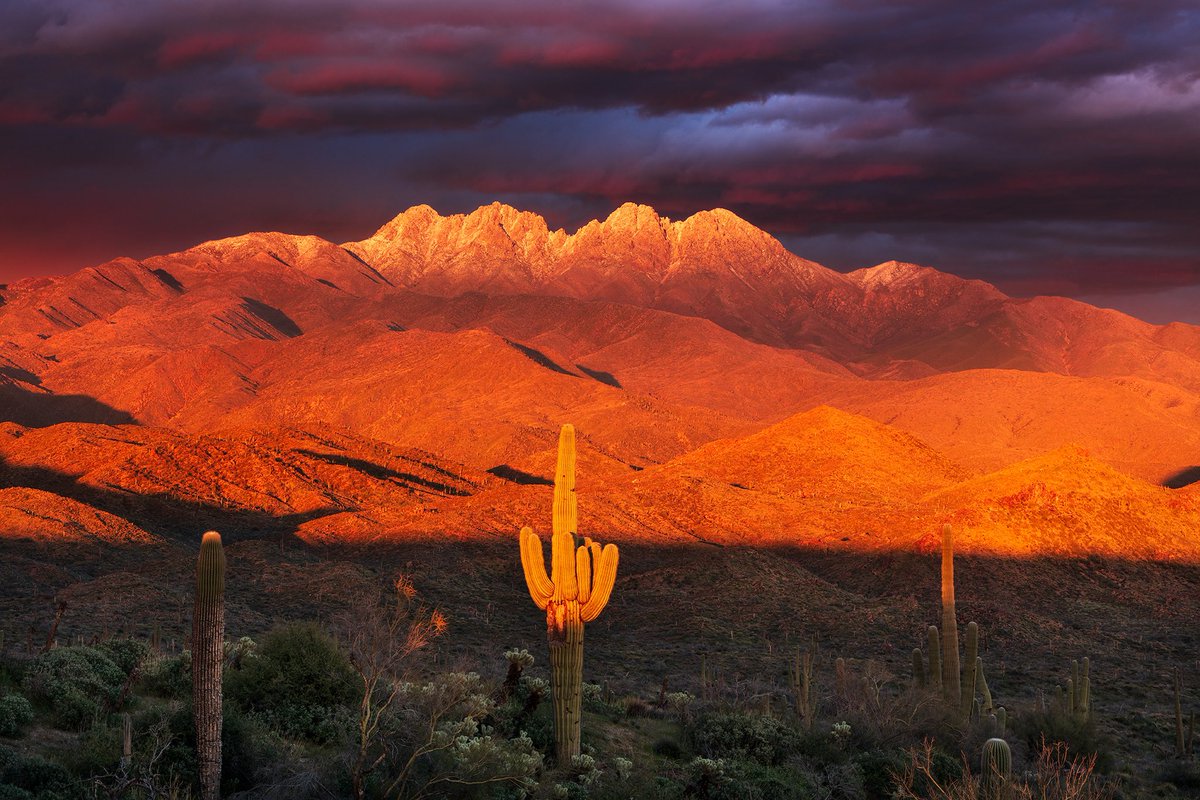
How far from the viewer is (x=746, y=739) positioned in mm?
26594

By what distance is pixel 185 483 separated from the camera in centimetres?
8562

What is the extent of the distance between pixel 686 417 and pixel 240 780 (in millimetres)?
129086

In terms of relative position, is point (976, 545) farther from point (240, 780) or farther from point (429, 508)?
point (240, 780)

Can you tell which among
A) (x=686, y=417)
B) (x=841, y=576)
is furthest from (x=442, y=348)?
(x=841, y=576)

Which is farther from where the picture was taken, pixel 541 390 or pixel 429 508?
pixel 541 390

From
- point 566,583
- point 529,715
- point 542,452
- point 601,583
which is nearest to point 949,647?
point 529,715

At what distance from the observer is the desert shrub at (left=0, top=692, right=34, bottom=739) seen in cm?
1912

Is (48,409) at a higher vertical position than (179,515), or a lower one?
higher

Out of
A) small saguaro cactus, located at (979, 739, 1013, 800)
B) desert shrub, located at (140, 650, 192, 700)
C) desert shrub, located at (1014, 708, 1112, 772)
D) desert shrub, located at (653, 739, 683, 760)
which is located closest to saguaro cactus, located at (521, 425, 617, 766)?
desert shrub, located at (653, 739, 683, 760)

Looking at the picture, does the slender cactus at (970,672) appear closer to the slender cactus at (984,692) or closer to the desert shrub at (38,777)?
the slender cactus at (984,692)

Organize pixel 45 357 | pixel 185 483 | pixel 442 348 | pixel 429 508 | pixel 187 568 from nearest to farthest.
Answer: pixel 187 568
pixel 429 508
pixel 185 483
pixel 442 348
pixel 45 357

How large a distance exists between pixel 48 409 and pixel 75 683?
140 meters

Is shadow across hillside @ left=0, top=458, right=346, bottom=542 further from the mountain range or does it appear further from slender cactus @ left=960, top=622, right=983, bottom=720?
slender cactus @ left=960, top=622, right=983, bottom=720

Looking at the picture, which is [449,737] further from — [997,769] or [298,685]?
[997,769]
